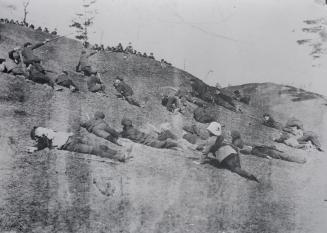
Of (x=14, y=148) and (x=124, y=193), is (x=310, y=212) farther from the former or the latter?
(x=14, y=148)

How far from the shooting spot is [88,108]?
31.2ft

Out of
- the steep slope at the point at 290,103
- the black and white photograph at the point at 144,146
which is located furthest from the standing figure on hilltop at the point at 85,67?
the steep slope at the point at 290,103

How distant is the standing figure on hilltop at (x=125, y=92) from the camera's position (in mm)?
10781

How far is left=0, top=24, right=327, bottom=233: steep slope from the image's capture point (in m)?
6.66

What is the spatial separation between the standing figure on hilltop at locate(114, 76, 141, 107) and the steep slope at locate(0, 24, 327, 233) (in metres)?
0.33

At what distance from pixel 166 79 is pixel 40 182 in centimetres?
697

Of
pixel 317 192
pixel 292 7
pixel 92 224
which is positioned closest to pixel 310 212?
pixel 317 192

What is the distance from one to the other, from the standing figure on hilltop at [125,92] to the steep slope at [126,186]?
1.08 ft

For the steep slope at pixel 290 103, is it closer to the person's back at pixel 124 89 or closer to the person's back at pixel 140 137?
the person's back at pixel 140 137

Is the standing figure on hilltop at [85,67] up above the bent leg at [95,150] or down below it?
above

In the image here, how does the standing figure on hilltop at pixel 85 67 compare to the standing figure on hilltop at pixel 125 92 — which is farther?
the standing figure on hilltop at pixel 85 67

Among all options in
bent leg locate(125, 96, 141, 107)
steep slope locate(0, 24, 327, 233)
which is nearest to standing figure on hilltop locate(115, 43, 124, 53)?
bent leg locate(125, 96, 141, 107)

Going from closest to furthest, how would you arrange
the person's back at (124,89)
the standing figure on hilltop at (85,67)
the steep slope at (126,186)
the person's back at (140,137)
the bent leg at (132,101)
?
the steep slope at (126,186)
the person's back at (140,137)
the bent leg at (132,101)
the person's back at (124,89)
the standing figure on hilltop at (85,67)

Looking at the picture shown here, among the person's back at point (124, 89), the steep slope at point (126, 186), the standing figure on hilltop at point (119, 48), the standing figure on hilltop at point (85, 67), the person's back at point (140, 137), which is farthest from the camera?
the standing figure on hilltop at point (119, 48)
